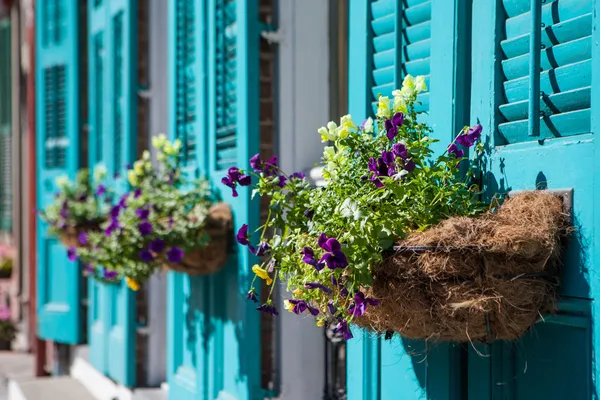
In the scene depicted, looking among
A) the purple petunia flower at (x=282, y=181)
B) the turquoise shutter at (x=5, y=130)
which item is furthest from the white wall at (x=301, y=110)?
the turquoise shutter at (x=5, y=130)

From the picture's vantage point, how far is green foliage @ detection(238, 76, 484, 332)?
226 centimetres

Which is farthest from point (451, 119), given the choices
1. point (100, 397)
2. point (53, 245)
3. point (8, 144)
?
point (8, 144)

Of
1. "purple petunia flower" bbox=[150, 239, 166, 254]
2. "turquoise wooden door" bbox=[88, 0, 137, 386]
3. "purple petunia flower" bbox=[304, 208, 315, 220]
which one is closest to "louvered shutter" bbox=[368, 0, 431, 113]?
"purple petunia flower" bbox=[304, 208, 315, 220]

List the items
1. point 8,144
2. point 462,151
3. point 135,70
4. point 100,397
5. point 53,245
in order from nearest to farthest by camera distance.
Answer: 1. point 462,151
2. point 135,70
3. point 100,397
4. point 53,245
5. point 8,144

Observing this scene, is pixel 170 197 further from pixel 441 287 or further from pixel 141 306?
pixel 441 287

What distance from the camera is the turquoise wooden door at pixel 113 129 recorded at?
5234 mm

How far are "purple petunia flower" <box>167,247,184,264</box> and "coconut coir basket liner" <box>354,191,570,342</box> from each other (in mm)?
1732

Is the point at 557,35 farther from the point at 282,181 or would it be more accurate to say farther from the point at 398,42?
the point at 282,181

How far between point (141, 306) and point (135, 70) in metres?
1.43

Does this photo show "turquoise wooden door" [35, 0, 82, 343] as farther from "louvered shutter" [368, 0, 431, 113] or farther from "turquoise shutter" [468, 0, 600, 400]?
"turquoise shutter" [468, 0, 600, 400]

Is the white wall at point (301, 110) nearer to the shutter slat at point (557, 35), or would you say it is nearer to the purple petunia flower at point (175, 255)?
the purple petunia flower at point (175, 255)

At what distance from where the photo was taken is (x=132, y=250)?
3961 millimetres

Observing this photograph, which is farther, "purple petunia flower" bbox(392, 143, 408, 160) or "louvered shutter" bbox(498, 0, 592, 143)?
"purple petunia flower" bbox(392, 143, 408, 160)

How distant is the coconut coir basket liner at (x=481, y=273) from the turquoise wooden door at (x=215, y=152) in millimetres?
1562
